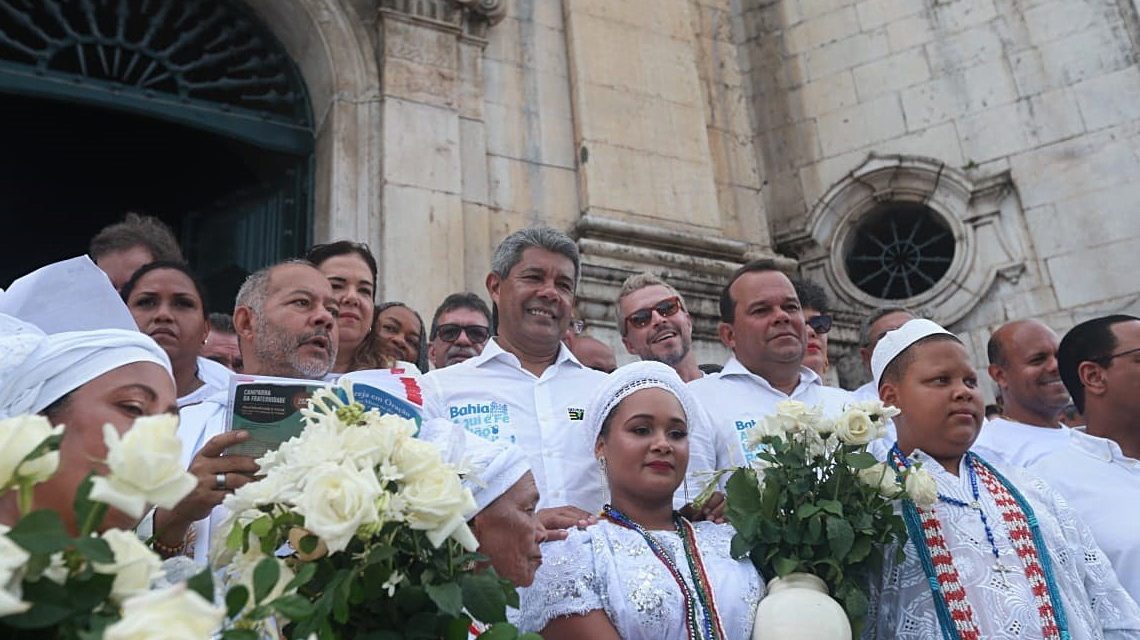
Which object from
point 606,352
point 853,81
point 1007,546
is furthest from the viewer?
point 853,81

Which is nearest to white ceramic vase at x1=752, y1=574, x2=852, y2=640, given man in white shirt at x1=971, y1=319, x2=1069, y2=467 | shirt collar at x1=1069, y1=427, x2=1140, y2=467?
shirt collar at x1=1069, y1=427, x2=1140, y2=467

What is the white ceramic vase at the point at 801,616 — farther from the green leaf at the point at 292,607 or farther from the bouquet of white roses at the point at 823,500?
the green leaf at the point at 292,607

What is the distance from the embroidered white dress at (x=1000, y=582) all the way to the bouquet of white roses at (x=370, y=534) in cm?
161

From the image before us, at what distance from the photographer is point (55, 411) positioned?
6.46 feet

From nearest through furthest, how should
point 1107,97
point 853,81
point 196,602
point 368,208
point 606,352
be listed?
point 196,602, point 606,352, point 368,208, point 1107,97, point 853,81

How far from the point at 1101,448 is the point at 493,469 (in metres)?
2.69

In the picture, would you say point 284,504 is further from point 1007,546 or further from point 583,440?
point 1007,546

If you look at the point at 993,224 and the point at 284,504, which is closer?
the point at 284,504

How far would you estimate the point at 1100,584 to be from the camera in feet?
10.5

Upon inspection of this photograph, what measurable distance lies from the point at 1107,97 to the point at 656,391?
25.8ft

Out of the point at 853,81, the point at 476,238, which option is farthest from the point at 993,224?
the point at 476,238

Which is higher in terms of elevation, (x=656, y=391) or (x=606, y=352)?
(x=606, y=352)

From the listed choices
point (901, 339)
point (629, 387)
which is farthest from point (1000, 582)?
point (629, 387)

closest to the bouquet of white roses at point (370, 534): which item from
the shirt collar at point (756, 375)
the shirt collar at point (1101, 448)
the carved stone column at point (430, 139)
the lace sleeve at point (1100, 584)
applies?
the lace sleeve at point (1100, 584)
